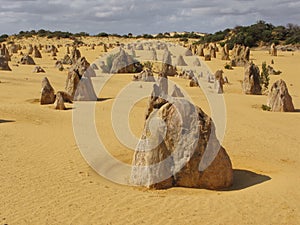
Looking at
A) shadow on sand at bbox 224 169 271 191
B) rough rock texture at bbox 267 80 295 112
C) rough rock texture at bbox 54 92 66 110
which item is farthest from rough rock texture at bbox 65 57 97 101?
shadow on sand at bbox 224 169 271 191

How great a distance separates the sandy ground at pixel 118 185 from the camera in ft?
18.7

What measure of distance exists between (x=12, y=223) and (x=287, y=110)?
36.5ft

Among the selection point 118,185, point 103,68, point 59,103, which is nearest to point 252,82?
point 59,103

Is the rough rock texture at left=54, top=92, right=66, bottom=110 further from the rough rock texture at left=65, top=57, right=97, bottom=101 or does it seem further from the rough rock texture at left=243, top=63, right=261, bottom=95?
the rough rock texture at left=243, top=63, right=261, bottom=95

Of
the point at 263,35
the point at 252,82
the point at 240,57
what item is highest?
the point at 263,35

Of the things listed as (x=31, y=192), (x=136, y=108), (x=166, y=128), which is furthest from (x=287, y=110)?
(x=31, y=192)

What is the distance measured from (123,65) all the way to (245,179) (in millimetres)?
19478

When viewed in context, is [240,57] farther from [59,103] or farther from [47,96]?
[59,103]

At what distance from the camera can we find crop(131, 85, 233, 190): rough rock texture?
683cm

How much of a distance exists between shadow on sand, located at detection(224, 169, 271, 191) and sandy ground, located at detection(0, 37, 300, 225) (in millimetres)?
16

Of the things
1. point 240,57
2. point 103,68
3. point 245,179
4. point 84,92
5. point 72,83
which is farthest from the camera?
point 240,57

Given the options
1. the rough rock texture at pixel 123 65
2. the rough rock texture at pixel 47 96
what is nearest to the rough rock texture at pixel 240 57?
the rough rock texture at pixel 123 65

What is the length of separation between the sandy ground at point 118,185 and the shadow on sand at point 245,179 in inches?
0.6

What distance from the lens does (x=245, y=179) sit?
734 centimetres
